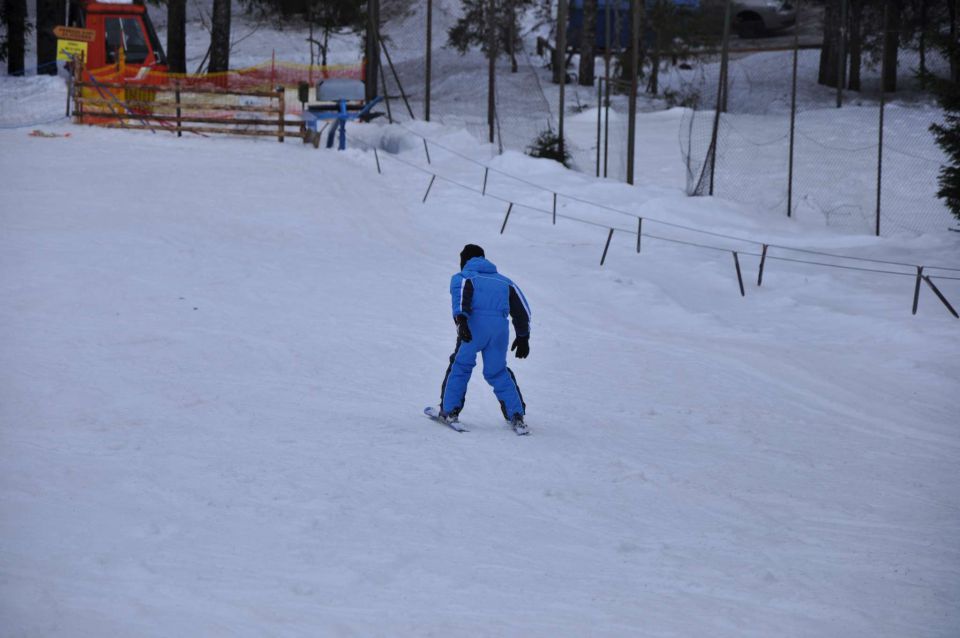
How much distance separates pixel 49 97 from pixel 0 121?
2.25 m

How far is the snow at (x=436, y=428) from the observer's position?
→ 667 cm

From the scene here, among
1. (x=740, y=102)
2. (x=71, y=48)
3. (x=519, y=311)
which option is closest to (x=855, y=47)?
(x=740, y=102)

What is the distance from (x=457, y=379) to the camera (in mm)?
10453

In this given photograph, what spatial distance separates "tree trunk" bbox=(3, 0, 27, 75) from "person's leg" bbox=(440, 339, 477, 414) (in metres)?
31.7

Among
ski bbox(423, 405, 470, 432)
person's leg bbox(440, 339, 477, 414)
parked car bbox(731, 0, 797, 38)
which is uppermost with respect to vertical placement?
parked car bbox(731, 0, 797, 38)

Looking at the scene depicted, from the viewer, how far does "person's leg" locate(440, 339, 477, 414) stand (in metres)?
10.4

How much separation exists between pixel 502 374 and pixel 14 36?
33.0 metres

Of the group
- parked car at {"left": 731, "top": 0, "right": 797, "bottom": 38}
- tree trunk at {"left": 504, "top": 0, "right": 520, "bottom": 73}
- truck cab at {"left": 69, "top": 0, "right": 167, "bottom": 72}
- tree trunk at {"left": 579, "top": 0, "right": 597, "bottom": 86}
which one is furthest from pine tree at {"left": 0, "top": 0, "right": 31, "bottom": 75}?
parked car at {"left": 731, "top": 0, "right": 797, "bottom": 38}

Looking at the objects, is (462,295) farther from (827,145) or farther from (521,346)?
(827,145)

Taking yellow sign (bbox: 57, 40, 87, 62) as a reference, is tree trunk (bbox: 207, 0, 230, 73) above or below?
above

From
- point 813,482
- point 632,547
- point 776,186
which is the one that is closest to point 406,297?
point 813,482

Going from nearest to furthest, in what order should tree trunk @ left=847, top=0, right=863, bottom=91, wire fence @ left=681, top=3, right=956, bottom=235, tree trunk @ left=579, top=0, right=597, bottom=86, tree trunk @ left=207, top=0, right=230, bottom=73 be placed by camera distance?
wire fence @ left=681, top=3, right=956, bottom=235 < tree trunk @ left=207, top=0, right=230, bottom=73 < tree trunk @ left=847, top=0, right=863, bottom=91 < tree trunk @ left=579, top=0, right=597, bottom=86

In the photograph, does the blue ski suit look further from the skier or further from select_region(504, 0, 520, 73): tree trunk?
select_region(504, 0, 520, 73): tree trunk

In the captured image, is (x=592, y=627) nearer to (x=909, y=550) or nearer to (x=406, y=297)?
(x=909, y=550)
